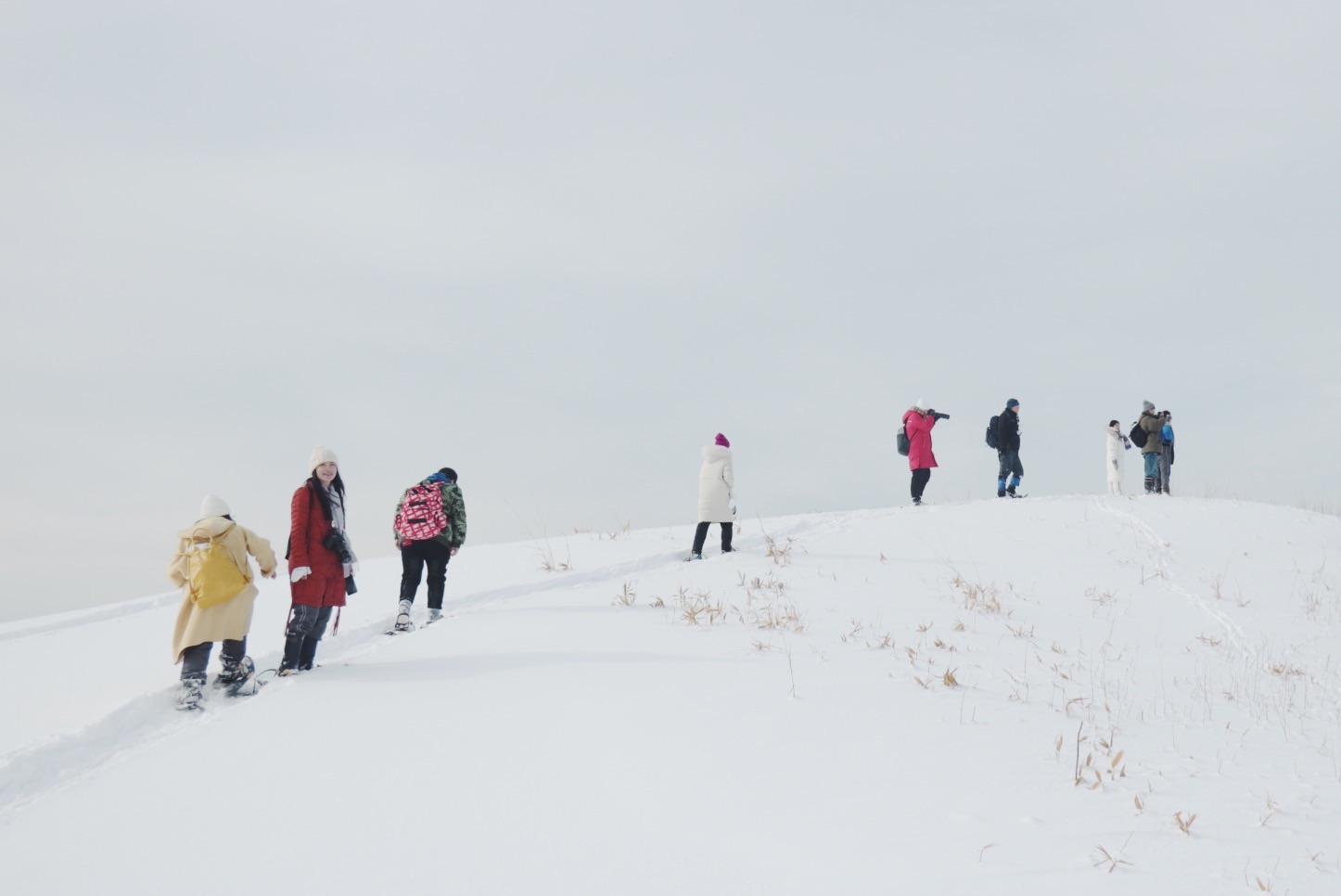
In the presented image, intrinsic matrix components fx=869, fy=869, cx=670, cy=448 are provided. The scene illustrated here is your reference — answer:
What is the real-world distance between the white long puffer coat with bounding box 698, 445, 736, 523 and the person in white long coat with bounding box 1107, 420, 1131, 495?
44.9 feet

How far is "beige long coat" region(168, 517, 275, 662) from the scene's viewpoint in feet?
24.4

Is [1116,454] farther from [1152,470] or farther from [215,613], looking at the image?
[215,613]

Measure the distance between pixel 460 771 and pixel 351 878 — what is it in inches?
46.6

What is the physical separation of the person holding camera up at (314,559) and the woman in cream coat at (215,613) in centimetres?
29

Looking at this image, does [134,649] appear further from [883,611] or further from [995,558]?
[995,558]

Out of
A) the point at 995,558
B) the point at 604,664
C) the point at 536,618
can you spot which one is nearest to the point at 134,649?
the point at 536,618

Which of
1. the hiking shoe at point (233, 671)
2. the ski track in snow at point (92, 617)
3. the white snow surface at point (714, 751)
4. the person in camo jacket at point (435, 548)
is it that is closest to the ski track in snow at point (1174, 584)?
the white snow surface at point (714, 751)

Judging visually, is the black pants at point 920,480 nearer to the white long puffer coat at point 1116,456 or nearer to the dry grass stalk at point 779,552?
the dry grass stalk at point 779,552

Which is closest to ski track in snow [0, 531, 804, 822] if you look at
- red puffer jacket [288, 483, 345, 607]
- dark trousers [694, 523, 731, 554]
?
red puffer jacket [288, 483, 345, 607]

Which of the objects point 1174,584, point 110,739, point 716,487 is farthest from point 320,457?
point 1174,584

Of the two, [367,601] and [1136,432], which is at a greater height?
[1136,432]

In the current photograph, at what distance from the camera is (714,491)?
13797mm

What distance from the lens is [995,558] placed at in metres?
13.5

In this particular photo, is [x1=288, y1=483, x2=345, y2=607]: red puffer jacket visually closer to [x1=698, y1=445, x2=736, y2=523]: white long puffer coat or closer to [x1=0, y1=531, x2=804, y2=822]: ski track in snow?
[x1=0, y1=531, x2=804, y2=822]: ski track in snow
